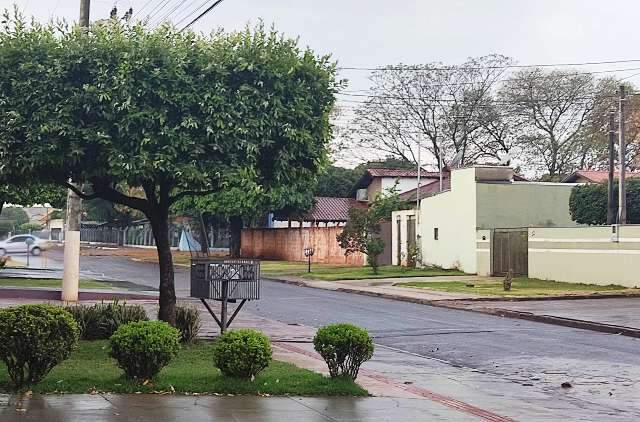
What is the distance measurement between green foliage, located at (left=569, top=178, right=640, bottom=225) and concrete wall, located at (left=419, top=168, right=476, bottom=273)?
446 cm

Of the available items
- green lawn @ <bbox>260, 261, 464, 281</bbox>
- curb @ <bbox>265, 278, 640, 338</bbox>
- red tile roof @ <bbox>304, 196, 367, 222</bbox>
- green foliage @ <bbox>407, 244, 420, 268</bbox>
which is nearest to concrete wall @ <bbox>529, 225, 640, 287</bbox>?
curb @ <bbox>265, 278, 640, 338</bbox>

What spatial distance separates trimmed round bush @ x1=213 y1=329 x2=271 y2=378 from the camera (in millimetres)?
9750

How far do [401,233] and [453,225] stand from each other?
6243 millimetres

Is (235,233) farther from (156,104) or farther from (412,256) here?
(156,104)

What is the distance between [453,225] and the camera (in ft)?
133

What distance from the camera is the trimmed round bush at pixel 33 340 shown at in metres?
8.93

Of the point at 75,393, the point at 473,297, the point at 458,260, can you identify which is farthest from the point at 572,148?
the point at 75,393

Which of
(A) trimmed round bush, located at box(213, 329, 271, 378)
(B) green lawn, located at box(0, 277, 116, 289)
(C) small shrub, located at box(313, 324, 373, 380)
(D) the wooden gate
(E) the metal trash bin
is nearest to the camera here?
Answer: (A) trimmed round bush, located at box(213, 329, 271, 378)

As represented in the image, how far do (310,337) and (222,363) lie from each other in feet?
23.4

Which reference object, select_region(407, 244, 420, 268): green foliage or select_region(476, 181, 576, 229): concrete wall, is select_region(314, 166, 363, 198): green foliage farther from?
select_region(476, 181, 576, 229): concrete wall

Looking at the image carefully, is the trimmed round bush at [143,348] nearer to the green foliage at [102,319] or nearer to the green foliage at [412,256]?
the green foliage at [102,319]

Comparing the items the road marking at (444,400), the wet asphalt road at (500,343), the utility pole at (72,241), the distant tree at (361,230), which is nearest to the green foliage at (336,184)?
the distant tree at (361,230)

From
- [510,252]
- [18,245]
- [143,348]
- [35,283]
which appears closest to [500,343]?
[143,348]

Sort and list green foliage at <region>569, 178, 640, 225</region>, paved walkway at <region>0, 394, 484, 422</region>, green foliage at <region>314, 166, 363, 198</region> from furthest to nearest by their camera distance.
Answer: green foliage at <region>314, 166, 363, 198</region> < green foliage at <region>569, 178, 640, 225</region> < paved walkway at <region>0, 394, 484, 422</region>
